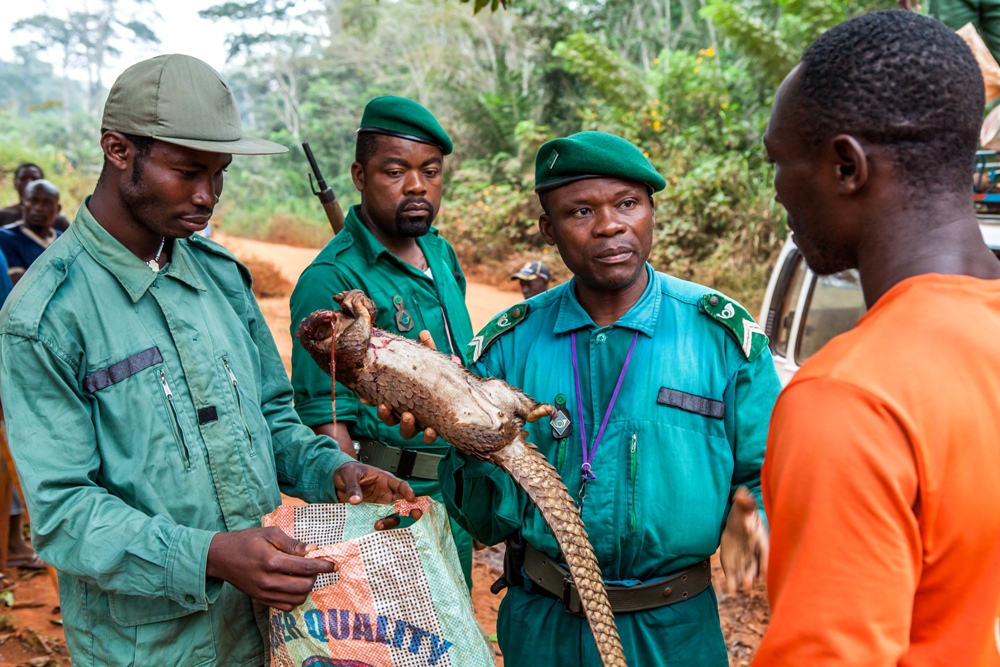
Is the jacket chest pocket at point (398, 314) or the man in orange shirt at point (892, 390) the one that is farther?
the jacket chest pocket at point (398, 314)

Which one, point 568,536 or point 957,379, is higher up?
point 957,379

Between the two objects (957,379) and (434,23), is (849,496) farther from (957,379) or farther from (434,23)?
(434,23)

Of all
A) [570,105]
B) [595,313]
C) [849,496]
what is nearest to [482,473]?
[595,313]

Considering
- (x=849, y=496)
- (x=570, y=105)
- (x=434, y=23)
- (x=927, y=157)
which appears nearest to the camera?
(x=849, y=496)

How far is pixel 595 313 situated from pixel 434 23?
20.0 metres

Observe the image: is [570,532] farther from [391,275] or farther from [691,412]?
[391,275]

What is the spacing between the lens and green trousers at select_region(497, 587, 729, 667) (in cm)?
205

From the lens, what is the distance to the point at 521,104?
53.1ft

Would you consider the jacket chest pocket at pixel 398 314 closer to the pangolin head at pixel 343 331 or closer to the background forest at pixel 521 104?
the pangolin head at pixel 343 331

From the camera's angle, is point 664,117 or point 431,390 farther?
point 664,117

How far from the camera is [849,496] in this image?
40.4 inches

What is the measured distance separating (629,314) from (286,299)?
12743 millimetres

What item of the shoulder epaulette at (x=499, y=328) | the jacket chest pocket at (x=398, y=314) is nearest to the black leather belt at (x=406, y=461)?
the jacket chest pocket at (x=398, y=314)

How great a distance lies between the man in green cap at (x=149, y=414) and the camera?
1.75m
